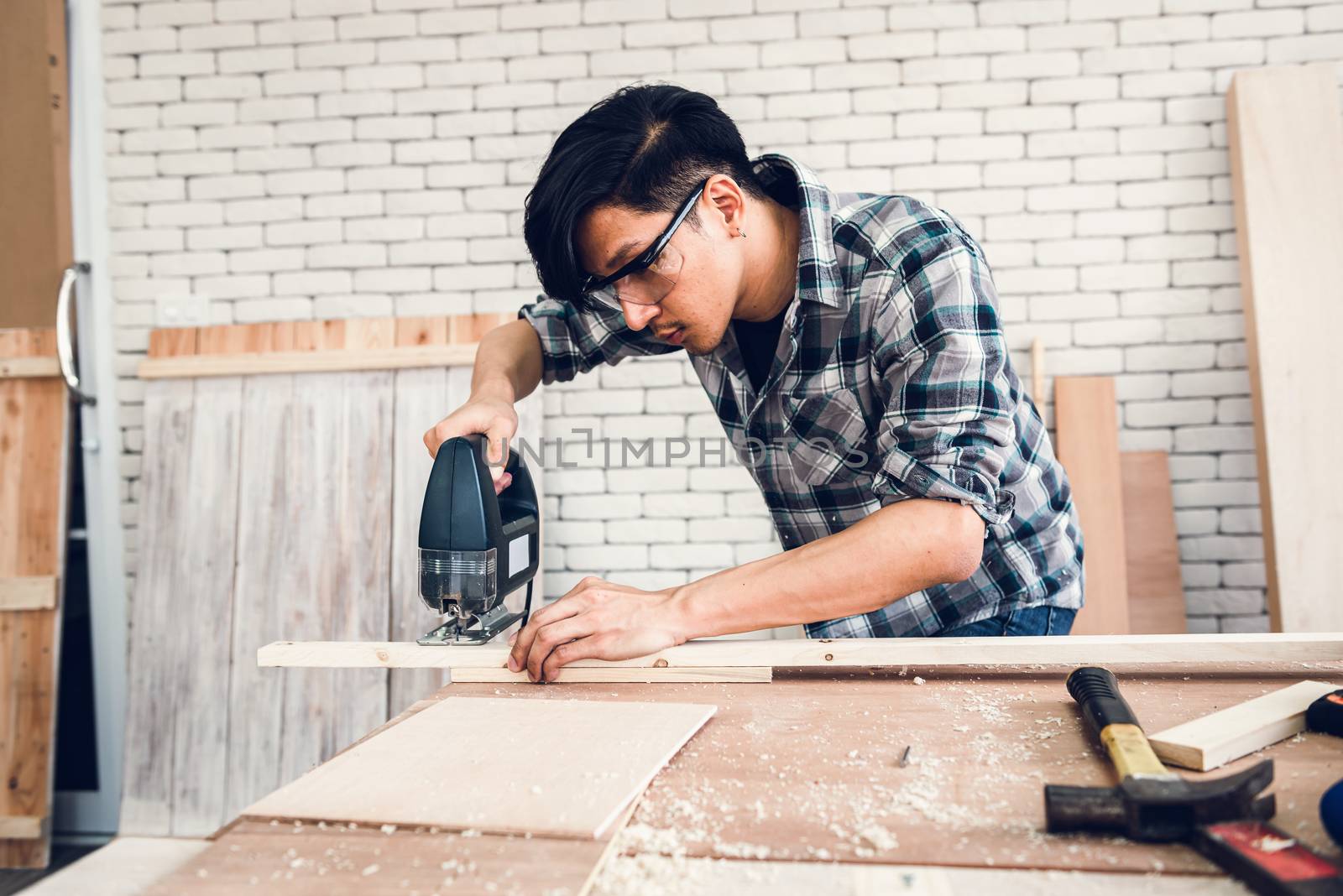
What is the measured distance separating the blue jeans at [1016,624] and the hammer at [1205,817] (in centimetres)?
80

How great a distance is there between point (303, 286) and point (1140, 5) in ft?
10.2

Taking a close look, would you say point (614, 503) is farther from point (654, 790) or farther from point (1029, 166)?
point (654, 790)

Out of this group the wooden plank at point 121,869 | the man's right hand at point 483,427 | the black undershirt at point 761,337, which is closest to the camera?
the wooden plank at point 121,869

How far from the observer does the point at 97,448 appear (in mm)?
3281

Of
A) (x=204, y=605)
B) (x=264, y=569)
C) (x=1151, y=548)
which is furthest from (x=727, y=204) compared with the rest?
(x=204, y=605)

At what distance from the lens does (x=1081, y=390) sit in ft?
9.89

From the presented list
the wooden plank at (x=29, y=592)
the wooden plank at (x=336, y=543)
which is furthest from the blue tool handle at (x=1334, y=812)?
the wooden plank at (x=29, y=592)

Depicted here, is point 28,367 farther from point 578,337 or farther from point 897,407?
point 897,407

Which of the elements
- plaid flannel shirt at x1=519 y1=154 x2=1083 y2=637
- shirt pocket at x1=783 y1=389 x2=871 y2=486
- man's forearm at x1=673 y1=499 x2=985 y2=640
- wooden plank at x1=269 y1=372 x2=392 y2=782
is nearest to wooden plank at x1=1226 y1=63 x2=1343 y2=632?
plaid flannel shirt at x1=519 y1=154 x2=1083 y2=637

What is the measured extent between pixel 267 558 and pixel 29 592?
0.83 meters

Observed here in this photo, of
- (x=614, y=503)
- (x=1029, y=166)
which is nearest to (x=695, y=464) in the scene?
(x=614, y=503)

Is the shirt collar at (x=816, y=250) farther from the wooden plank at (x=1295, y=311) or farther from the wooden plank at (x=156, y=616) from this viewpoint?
the wooden plank at (x=156, y=616)

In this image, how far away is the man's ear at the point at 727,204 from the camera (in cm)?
151

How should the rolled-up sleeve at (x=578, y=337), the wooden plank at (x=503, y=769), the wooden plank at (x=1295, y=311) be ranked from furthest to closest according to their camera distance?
the wooden plank at (x=1295, y=311) < the rolled-up sleeve at (x=578, y=337) < the wooden plank at (x=503, y=769)
